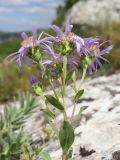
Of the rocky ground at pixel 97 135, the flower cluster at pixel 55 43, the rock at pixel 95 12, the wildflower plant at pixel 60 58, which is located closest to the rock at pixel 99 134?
the rocky ground at pixel 97 135

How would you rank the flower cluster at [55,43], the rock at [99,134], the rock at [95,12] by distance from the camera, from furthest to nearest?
1. the rock at [95,12]
2. the rock at [99,134]
3. the flower cluster at [55,43]

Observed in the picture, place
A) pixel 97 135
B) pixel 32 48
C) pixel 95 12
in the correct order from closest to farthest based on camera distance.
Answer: pixel 32 48 < pixel 97 135 < pixel 95 12

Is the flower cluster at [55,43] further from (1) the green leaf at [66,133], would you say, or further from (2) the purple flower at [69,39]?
(1) the green leaf at [66,133]

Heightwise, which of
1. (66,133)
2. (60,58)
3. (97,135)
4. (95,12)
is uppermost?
(60,58)

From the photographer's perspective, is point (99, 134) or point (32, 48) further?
point (99, 134)

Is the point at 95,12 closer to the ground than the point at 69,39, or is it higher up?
closer to the ground

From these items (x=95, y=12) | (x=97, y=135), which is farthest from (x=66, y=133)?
(x=95, y=12)

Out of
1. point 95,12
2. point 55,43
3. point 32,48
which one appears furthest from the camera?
Answer: point 95,12

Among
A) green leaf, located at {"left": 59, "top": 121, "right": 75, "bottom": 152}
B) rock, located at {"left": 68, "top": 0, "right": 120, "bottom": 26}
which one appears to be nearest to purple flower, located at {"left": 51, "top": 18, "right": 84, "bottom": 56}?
green leaf, located at {"left": 59, "top": 121, "right": 75, "bottom": 152}

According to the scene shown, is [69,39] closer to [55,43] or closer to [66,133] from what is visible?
[55,43]
